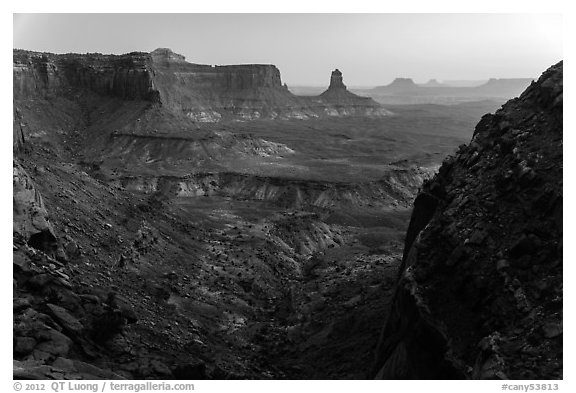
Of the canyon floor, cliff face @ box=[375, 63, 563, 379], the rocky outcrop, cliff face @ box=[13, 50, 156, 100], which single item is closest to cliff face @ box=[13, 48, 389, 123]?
cliff face @ box=[13, 50, 156, 100]

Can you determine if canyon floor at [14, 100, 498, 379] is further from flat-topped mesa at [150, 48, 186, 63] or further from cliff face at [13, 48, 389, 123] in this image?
flat-topped mesa at [150, 48, 186, 63]

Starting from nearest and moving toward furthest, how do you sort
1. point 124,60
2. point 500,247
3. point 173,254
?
1. point 500,247
2. point 173,254
3. point 124,60

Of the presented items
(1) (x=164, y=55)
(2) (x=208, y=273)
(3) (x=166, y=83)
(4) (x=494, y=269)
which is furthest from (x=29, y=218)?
(1) (x=164, y=55)

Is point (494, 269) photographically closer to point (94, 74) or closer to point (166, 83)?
→ point (94, 74)

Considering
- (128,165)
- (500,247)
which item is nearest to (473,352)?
(500,247)

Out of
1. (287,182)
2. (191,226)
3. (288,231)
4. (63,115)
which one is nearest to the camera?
(191,226)

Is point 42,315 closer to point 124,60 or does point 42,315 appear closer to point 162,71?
point 124,60

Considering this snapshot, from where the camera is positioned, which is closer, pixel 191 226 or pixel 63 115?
pixel 191 226
